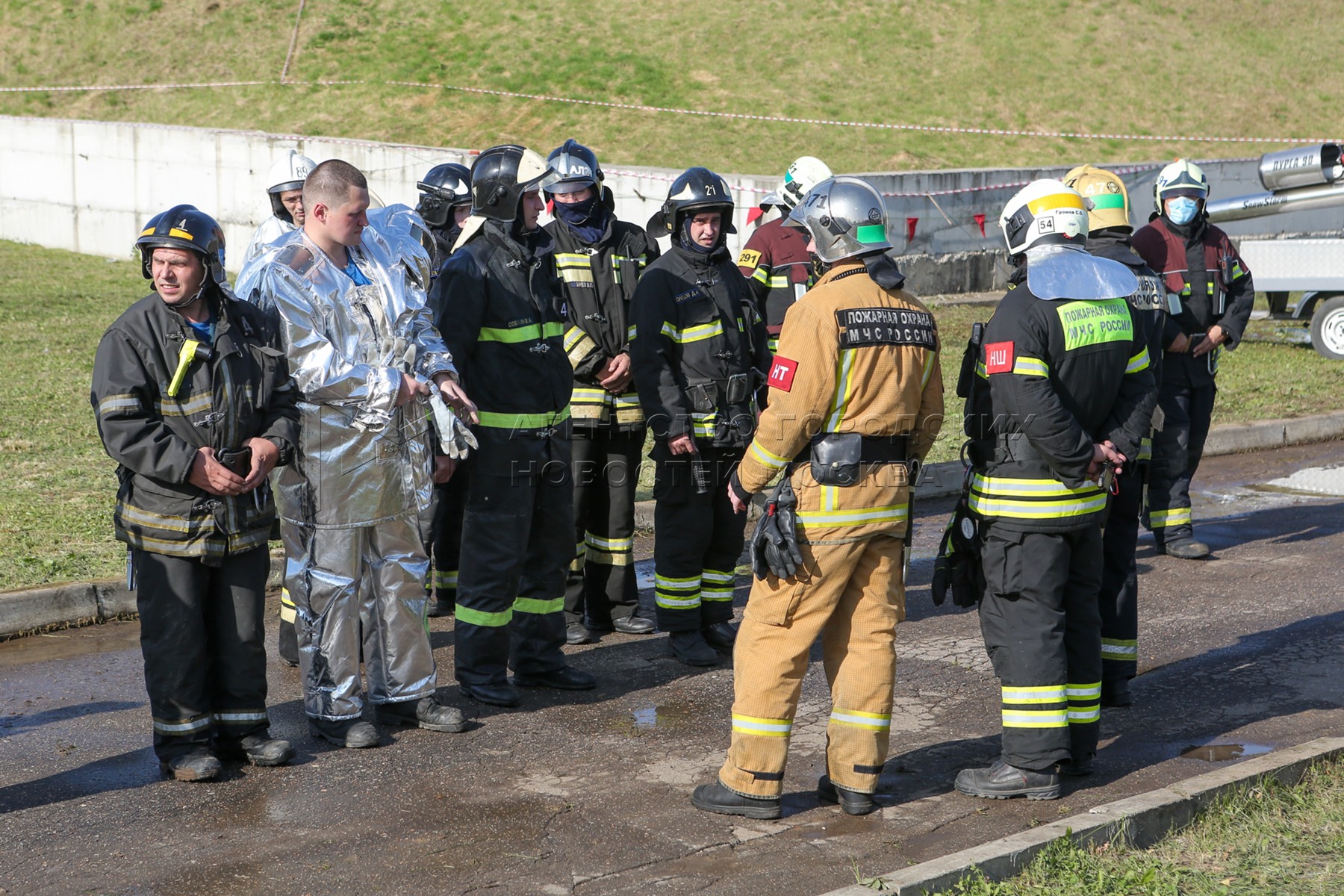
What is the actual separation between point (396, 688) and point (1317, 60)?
117 ft

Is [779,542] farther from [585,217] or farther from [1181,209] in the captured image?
[1181,209]

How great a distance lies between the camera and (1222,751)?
17.9 ft

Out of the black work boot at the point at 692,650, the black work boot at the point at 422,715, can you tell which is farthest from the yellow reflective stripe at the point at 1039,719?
the black work boot at the point at 422,715

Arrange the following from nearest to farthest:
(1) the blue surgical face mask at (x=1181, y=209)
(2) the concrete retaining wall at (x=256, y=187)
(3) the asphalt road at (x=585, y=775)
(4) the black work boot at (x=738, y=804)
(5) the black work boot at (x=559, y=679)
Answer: (3) the asphalt road at (x=585, y=775) → (4) the black work boot at (x=738, y=804) → (5) the black work boot at (x=559, y=679) → (1) the blue surgical face mask at (x=1181, y=209) → (2) the concrete retaining wall at (x=256, y=187)

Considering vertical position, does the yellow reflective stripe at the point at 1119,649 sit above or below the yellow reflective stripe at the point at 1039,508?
below

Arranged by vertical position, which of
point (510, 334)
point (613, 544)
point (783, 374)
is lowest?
point (613, 544)

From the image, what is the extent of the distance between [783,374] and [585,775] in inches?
67.0

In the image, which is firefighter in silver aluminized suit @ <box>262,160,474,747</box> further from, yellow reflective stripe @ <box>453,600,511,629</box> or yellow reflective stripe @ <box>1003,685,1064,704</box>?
yellow reflective stripe @ <box>1003,685,1064,704</box>

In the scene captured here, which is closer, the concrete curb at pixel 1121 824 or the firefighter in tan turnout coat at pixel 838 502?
the concrete curb at pixel 1121 824

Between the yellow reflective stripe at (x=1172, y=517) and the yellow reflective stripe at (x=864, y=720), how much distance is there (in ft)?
14.8

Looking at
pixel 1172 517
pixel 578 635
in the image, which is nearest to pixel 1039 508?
pixel 578 635

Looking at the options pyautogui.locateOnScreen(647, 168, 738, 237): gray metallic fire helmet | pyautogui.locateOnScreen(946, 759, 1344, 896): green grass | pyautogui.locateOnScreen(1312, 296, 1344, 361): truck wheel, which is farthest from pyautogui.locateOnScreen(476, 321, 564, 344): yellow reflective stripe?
pyautogui.locateOnScreen(1312, 296, 1344, 361): truck wheel

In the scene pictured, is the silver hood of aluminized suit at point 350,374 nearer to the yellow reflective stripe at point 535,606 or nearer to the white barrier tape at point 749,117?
the yellow reflective stripe at point 535,606

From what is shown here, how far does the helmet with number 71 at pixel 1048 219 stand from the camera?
17.0 feet
